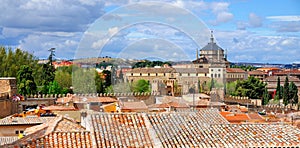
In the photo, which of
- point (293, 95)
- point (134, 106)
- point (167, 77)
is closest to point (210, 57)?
point (134, 106)

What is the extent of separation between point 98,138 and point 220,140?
182cm

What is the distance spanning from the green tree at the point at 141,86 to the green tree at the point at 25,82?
18672mm

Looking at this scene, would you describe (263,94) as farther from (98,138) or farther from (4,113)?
(98,138)

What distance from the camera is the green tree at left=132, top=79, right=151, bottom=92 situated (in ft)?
46.2

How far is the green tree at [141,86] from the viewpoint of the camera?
46.2ft

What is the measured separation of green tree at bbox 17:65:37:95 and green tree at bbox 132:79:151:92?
1867 centimetres

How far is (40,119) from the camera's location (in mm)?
14062

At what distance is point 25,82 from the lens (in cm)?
3291

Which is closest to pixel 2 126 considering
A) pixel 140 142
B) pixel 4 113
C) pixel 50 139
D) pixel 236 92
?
pixel 50 139

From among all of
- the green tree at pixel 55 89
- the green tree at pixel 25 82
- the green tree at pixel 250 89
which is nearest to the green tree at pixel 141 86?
the green tree at pixel 25 82

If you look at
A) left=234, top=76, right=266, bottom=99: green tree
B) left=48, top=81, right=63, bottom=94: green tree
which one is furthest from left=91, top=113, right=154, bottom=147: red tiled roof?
left=234, top=76, right=266, bottom=99: green tree

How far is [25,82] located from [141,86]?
19.9 m

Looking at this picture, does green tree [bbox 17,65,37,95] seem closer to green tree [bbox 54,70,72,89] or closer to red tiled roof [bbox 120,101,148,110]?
green tree [bbox 54,70,72,89]

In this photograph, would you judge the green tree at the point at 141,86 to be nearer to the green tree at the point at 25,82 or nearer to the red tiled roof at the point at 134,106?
the red tiled roof at the point at 134,106
